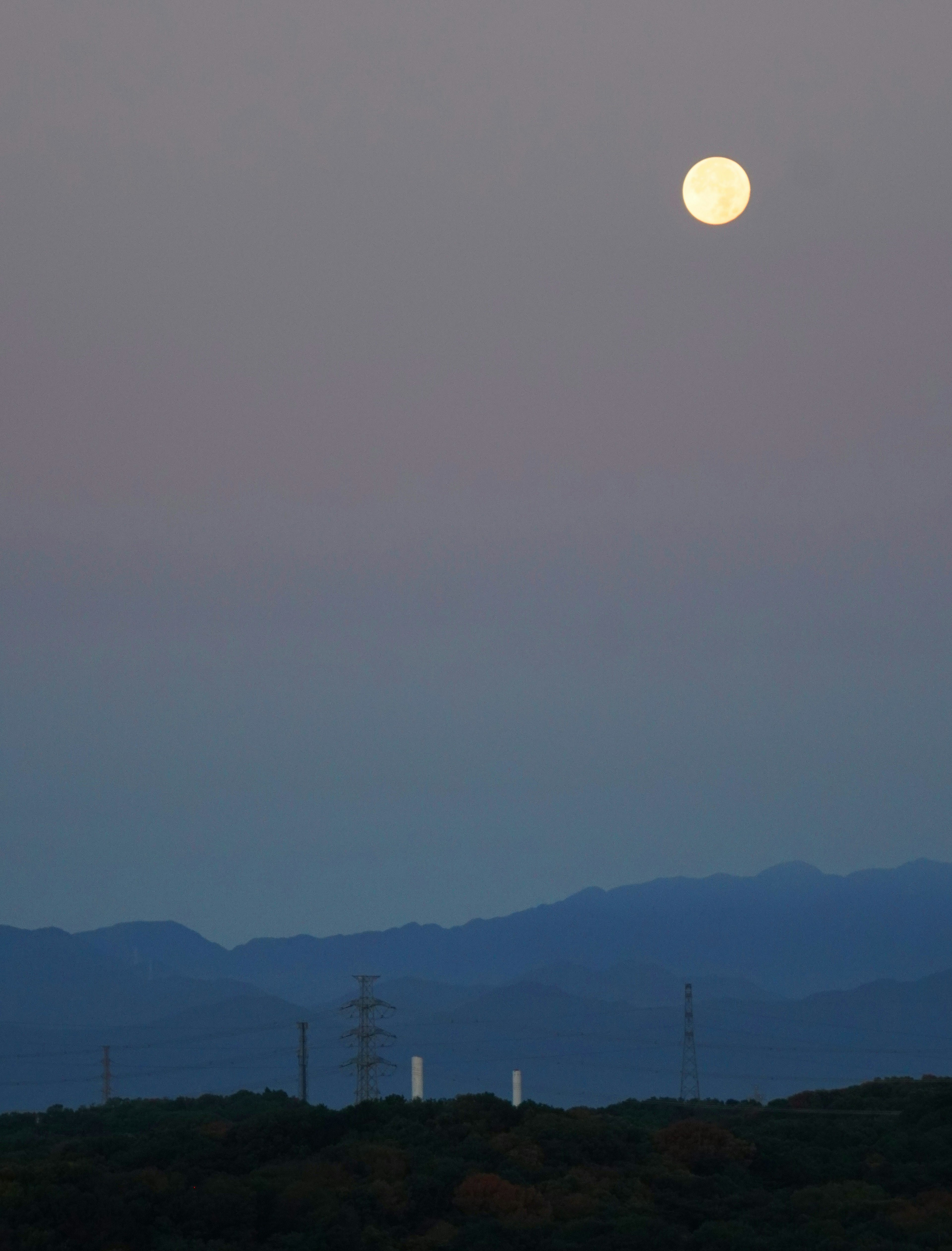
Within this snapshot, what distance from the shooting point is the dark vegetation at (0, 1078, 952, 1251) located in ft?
93.2

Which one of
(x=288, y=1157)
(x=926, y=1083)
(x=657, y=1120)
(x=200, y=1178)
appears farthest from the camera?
(x=926, y=1083)

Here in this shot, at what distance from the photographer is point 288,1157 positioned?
33531 mm

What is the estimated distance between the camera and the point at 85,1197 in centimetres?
2817

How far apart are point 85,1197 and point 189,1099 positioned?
29.7 meters

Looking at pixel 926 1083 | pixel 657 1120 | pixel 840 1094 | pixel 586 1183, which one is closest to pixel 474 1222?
pixel 586 1183

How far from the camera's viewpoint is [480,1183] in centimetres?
3120

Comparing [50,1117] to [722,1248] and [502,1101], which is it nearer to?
[502,1101]

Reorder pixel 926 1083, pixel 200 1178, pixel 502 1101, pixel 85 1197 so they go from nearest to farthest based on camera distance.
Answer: pixel 85 1197 < pixel 200 1178 < pixel 502 1101 < pixel 926 1083

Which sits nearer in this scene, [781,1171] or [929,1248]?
[929,1248]

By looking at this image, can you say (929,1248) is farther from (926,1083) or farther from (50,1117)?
(50,1117)

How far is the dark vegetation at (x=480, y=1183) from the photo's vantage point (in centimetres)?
2841

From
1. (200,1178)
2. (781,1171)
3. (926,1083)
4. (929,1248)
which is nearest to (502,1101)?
(781,1171)

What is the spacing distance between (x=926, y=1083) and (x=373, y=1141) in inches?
1012

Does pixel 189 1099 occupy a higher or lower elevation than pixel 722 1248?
higher
